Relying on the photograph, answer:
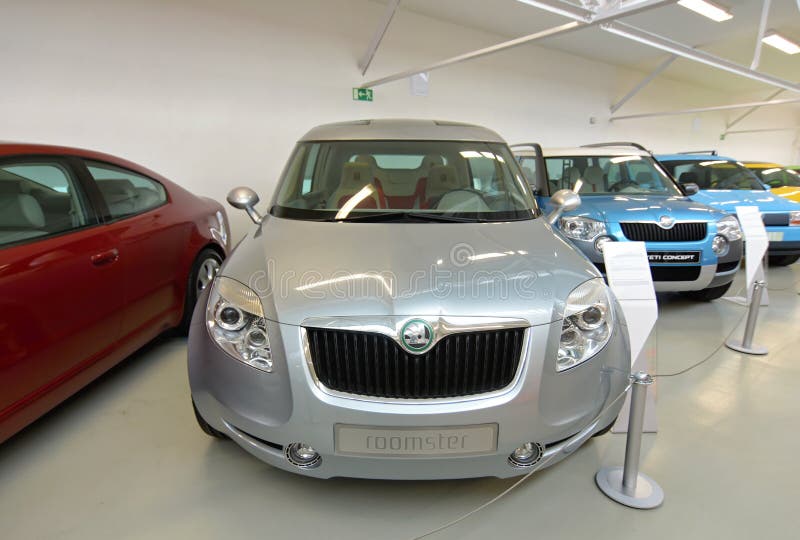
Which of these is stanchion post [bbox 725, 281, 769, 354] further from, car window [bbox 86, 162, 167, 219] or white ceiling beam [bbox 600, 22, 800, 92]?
car window [bbox 86, 162, 167, 219]

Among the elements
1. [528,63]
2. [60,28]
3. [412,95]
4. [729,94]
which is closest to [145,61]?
[60,28]

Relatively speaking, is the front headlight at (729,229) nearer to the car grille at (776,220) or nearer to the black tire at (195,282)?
the car grille at (776,220)

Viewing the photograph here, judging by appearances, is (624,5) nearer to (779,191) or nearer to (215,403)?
(779,191)

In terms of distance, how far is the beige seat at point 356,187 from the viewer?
78.7 inches

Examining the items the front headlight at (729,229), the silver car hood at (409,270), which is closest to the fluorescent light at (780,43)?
the front headlight at (729,229)

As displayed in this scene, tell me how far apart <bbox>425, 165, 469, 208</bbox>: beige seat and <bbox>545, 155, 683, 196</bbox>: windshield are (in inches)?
93.6

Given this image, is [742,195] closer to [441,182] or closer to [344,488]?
[441,182]

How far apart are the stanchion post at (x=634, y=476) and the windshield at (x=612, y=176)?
9.75ft

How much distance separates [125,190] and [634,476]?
9.17 ft

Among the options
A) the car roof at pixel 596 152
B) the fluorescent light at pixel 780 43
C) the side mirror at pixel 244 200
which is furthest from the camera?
the fluorescent light at pixel 780 43

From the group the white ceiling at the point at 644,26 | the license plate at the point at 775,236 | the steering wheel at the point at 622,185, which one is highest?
the white ceiling at the point at 644,26

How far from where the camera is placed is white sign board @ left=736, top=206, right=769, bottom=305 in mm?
3027

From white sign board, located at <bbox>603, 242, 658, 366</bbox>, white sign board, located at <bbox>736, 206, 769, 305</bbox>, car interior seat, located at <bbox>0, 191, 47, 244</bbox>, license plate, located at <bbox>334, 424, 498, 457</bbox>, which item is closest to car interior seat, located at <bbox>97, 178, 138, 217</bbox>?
car interior seat, located at <bbox>0, 191, 47, 244</bbox>

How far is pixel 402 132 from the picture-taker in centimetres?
233
